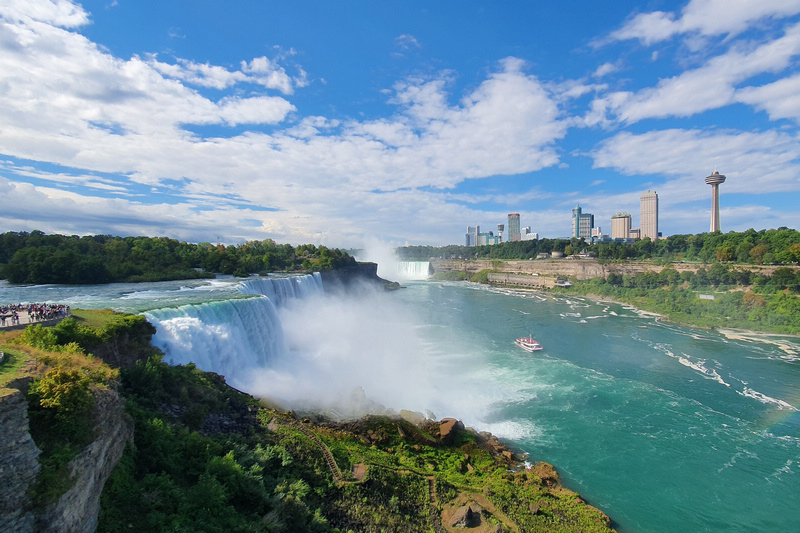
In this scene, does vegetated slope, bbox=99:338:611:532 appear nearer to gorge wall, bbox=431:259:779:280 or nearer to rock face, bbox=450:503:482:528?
rock face, bbox=450:503:482:528

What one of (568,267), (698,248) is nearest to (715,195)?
(698,248)

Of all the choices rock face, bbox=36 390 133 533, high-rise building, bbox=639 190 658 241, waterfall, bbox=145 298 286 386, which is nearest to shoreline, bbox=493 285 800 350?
waterfall, bbox=145 298 286 386

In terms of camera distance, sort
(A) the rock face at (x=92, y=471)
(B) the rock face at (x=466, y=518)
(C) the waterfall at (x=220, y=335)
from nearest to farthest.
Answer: (A) the rock face at (x=92, y=471)
(B) the rock face at (x=466, y=518)
(C) the waterfall at (x=220, y=335)

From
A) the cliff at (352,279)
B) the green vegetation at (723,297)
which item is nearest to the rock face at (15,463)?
the cliff at (352,279)

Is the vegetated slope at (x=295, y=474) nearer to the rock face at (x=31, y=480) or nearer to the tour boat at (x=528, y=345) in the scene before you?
the rock face at (x=31, y=480)

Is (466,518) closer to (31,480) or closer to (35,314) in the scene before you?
(31,480)

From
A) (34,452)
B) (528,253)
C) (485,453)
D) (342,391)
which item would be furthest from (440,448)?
(528,253)
